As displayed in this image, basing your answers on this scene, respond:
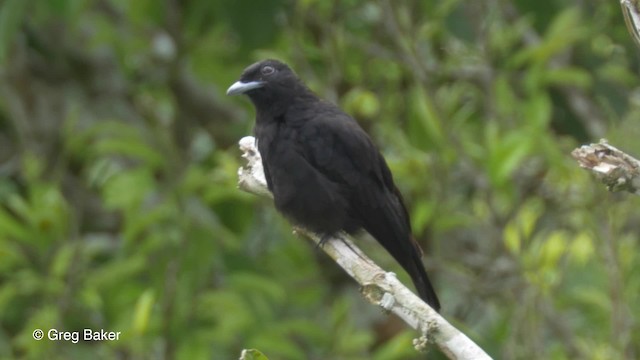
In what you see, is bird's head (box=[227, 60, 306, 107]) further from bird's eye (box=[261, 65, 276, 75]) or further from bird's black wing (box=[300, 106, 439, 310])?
bird's black wing (box=[300, 106, 439, 310])

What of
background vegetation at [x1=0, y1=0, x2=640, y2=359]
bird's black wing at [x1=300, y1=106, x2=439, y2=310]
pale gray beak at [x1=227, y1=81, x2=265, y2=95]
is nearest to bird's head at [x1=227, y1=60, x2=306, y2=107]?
pale gray beak at [x1=227, y1=81, x2=265, y2=95]

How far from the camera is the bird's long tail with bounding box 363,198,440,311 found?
14.8 feet

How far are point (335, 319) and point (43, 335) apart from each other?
138 centimetres

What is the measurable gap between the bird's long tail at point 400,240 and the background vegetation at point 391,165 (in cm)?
71

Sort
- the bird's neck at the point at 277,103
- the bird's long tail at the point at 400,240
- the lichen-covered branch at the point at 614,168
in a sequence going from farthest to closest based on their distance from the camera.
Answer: the bird's neck at the point at 277,103 → the bird's long tail at the point at 400,240 → the lichen-covered branch at the point at 614,168

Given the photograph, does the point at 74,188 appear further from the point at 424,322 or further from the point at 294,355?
the point at 424,322

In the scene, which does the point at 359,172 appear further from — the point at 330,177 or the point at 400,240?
the point at 400,240

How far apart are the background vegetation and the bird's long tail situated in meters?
0.71

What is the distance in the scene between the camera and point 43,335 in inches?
225

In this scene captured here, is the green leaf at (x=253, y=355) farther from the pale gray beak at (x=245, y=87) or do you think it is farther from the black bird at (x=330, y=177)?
the pale gray beak at (x=245, y=87)

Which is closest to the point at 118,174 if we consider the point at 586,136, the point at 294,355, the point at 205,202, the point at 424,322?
the point at 205,202

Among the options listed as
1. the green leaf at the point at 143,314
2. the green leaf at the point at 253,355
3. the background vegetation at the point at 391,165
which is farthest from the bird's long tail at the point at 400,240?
the green leaf at the point at 253,355

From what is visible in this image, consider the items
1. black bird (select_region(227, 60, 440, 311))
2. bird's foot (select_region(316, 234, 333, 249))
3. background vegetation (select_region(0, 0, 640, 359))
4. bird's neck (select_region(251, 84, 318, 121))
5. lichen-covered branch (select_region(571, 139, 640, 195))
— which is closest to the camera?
lichen-covered branch (select_region(571, 139, 640, 195))

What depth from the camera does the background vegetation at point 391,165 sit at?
5648 mm
